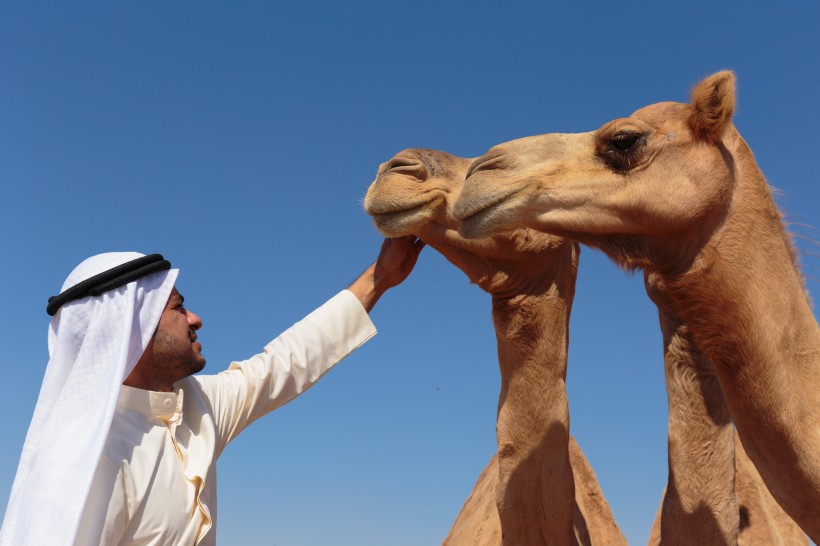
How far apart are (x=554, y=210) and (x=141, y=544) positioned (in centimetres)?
207

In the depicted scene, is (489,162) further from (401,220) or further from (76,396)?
(76,396)

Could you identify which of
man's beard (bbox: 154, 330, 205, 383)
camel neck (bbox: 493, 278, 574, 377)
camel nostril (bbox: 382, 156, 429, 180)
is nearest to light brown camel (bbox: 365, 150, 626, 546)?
camel neck (bbox: 493, 278, 574, 377)

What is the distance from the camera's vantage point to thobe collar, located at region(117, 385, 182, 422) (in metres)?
3.30

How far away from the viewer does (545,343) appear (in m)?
4.55

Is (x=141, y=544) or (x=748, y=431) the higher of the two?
(x=748, y=431)

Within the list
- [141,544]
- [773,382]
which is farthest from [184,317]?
[773,382]

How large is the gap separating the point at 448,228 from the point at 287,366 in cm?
106

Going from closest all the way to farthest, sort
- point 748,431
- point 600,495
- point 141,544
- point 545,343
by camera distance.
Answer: point 141,544, point 748,431, point 545,343, point 600,495

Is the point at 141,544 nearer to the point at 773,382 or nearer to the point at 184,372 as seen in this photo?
the point at 184,372

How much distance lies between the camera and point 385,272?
4.52m

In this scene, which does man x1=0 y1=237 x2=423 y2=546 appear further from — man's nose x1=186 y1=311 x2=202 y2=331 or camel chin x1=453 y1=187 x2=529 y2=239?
camel chin x1=453 y1=187 x2=529 y2=239

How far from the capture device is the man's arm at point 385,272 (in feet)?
14.7

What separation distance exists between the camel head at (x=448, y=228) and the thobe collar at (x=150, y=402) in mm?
1327

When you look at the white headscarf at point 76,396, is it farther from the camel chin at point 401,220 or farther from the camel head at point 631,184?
the camel head at point 631,184
